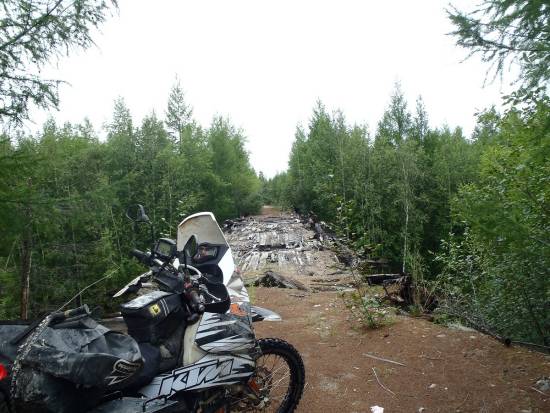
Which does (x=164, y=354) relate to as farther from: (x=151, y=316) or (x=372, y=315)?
(x=372, y=315)

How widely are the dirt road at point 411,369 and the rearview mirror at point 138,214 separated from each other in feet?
6.96

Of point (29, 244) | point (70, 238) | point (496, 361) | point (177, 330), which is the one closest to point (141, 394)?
point (177, 330)

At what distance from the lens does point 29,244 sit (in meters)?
5.69

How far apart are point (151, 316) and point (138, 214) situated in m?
0.65

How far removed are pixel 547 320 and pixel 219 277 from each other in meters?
4.47

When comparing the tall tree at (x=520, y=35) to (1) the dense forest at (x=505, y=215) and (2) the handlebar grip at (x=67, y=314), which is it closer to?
(1) the dense forest at (x=505, y=215)

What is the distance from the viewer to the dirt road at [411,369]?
3.35 m

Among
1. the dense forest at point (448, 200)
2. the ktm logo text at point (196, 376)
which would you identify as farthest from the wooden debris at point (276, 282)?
the ktm logo text at point (196, 376)

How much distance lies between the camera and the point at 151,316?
210 centimetres

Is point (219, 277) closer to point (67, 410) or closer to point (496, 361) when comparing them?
point (67, 410)

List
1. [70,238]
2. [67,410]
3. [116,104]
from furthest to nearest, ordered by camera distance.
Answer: [116,104] → [70,238] → [67,410]

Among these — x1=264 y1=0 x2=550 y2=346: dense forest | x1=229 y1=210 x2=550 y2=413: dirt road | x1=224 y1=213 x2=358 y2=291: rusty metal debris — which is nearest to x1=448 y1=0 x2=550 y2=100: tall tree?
x1=264 y1=0 x2=550 y2=346: dense forest

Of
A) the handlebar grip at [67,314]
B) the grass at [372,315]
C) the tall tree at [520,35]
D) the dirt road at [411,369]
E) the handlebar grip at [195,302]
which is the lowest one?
the dirt road at [411,369]

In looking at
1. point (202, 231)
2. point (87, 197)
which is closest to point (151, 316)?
point (202, 231)
